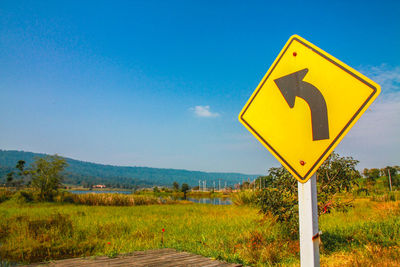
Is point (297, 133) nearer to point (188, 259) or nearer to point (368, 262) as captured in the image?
point (188, 259)

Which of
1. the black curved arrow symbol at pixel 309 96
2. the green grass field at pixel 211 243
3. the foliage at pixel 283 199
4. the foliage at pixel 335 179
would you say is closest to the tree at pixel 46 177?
the green grass field at pixel 211 243

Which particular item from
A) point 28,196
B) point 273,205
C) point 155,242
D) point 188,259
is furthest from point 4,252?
point 28,196

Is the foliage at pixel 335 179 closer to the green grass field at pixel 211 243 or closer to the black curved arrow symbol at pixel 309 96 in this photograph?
the green grass field at pixel 211 243

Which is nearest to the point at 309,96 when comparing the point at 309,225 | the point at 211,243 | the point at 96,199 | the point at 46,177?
the point at 309,225

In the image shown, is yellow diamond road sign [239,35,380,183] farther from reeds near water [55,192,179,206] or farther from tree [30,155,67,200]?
tree [30,155,67,200]

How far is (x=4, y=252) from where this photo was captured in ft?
20.0

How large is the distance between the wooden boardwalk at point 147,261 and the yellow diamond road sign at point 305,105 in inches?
113

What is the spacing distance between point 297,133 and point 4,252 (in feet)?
23.4

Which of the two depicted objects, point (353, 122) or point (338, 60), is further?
point (338, 60)

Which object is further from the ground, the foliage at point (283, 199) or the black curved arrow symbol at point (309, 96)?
the black curved arrow symbol at point (309, 96)

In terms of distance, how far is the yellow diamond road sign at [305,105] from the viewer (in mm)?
1520

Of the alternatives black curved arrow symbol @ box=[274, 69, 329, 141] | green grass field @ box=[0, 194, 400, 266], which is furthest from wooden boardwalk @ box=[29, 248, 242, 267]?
black curved arrow symbol @ box=[274, 69, 329, 141]

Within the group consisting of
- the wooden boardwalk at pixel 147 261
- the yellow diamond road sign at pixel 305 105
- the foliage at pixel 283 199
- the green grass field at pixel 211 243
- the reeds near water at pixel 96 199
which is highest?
the yellow diamond road sign at pixel 305 105

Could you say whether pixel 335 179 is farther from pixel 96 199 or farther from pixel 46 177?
pixel 46 177
